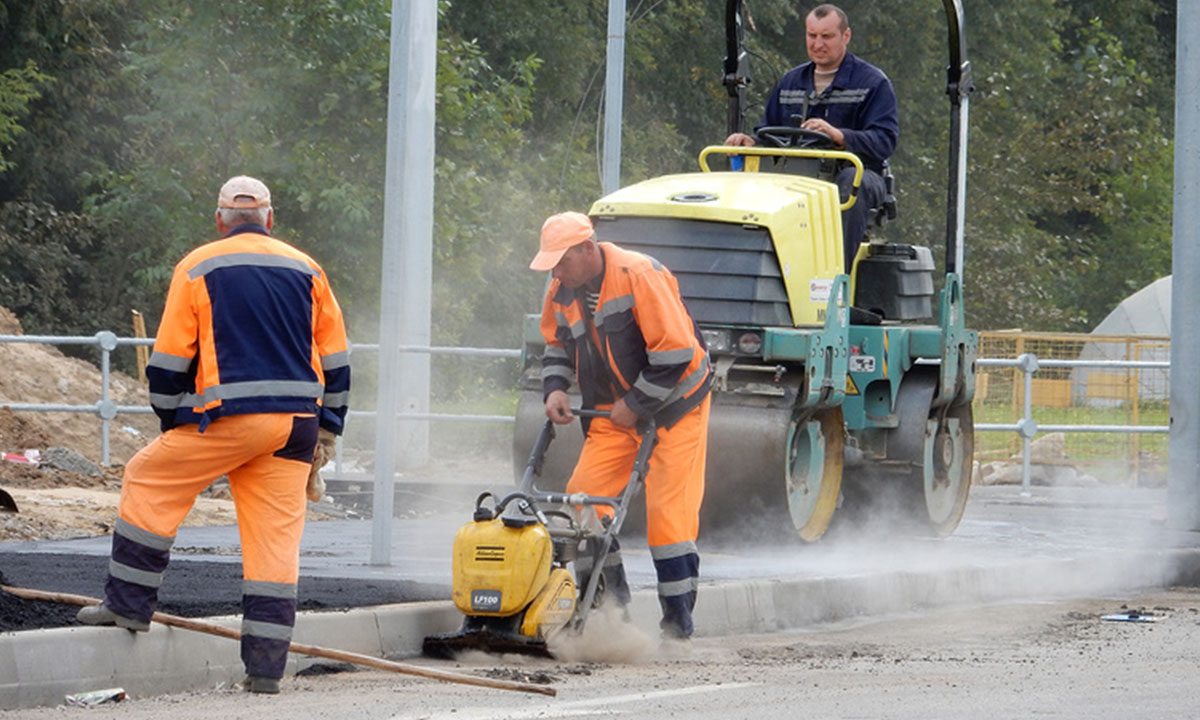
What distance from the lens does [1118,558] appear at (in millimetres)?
11797

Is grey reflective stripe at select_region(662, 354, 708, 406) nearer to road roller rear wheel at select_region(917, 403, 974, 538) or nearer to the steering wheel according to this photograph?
the steering wheel

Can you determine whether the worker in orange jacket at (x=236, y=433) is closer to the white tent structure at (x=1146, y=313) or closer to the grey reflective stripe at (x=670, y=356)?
the grey reflective stripe at (x=670, y=356)

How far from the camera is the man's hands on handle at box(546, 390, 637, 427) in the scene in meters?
8.73

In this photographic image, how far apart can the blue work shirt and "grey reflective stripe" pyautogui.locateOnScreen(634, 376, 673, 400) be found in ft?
13.0

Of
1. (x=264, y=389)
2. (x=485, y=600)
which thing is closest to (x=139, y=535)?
(x=264, y=389)

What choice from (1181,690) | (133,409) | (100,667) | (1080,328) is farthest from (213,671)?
(1080,328)

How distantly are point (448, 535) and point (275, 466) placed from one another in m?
5.53

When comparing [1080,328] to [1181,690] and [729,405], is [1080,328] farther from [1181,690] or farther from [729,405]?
[1181,690]

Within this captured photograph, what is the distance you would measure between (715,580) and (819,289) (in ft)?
7.66

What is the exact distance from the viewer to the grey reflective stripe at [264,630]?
719cm

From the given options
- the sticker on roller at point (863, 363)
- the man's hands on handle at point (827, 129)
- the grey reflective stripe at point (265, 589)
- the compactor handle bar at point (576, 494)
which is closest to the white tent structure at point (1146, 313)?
the sticker on roller at point (863, 363)

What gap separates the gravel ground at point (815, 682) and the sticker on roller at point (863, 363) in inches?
114

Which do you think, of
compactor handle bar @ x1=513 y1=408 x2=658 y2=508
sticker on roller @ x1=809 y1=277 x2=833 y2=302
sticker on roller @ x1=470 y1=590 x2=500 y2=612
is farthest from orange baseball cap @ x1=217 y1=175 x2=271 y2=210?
sticker on roller @ x1=809 y1=277 x2=833 y2=302

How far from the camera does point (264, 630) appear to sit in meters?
7.19
